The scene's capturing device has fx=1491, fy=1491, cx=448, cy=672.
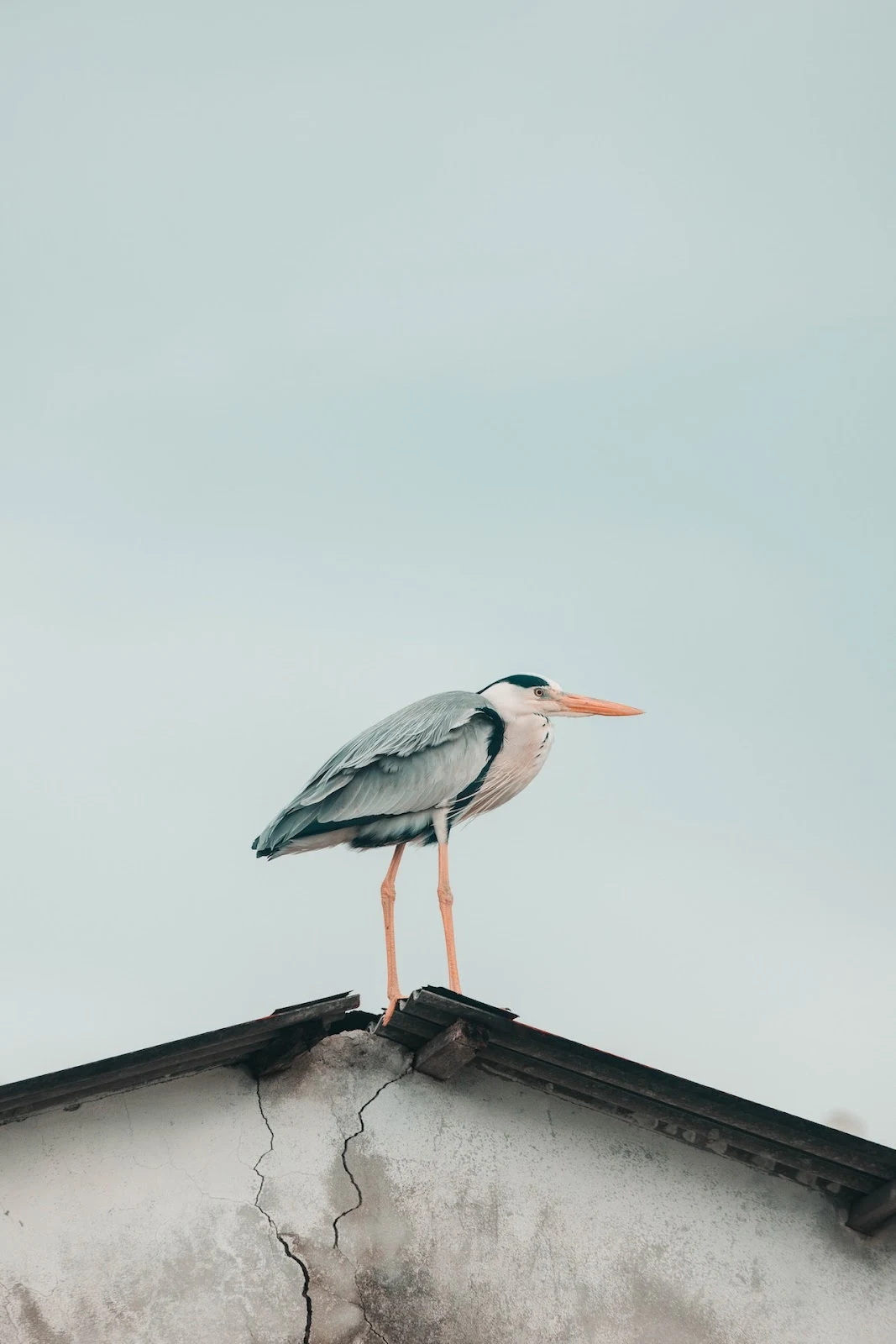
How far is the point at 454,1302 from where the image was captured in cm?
734

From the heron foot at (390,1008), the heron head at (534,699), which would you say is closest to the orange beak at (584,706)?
the heron head at (534,699)

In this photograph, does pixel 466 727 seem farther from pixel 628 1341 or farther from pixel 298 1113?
pixel 628 1341

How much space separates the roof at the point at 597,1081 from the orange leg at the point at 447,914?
46.2 inches

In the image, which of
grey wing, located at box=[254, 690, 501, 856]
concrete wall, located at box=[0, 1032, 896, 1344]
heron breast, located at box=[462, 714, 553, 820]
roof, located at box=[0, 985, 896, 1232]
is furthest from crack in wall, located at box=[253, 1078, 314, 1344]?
→ heron breast, located at box=[462, 714, 553, 820]

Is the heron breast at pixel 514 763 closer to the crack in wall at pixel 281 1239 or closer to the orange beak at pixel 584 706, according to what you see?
the orange beak at pixel 584 706

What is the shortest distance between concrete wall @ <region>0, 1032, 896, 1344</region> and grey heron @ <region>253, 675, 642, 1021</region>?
4.74 feet

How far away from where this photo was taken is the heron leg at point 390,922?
859cm

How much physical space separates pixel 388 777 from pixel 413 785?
0.17m

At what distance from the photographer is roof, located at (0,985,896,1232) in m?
7.70

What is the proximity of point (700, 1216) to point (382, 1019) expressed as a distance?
1.96 m

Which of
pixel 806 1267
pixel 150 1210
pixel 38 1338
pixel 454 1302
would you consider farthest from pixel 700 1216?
pixel 38 1338

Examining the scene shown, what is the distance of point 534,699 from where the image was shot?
10.1 meters

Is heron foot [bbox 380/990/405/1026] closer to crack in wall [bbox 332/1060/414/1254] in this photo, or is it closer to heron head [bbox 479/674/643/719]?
crack in wall [bbox 332/1060/414/1254]

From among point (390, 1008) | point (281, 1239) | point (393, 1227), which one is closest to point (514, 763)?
point (390, 1008)
